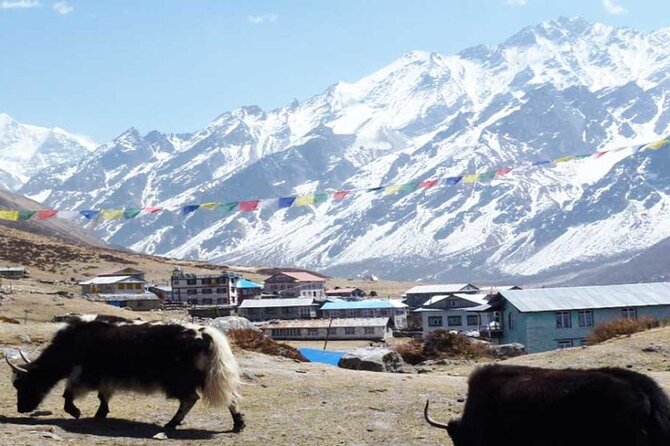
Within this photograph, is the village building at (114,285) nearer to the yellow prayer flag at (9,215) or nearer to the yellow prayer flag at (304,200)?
the yellow prayer flag at (304,200)

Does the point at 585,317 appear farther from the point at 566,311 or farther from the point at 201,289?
the point at 201,289

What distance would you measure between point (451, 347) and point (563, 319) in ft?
80.9

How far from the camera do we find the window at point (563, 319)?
207 ft

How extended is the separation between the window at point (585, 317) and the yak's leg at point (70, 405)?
53.0 metres

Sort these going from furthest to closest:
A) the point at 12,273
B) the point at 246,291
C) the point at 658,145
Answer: the point at 246,291, the point at 12,273, the point at 658,145

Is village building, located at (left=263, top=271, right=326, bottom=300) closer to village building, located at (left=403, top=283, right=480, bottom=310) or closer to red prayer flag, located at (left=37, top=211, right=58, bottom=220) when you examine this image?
village building, located at (left=403, top=283, right=480, bottom=310)

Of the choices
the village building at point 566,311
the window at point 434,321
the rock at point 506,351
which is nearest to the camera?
the rock at point 506,351

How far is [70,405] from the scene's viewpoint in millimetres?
15266

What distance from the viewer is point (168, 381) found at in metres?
14.7

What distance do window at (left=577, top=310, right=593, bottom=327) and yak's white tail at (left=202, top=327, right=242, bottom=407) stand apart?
52.7 meters

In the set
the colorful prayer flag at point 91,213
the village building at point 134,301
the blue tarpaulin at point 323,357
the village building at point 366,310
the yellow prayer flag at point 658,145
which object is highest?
the yellow prayer flag at point 658,145

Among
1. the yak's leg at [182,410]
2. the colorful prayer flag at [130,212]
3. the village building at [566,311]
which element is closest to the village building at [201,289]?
the village building at [566,311]

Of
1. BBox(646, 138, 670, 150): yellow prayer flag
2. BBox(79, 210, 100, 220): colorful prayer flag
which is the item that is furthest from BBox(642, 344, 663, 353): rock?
BBox(79, 210, 100, 220): colorful prayer flag

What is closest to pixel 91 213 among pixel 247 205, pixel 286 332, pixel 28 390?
pixel 247 205
